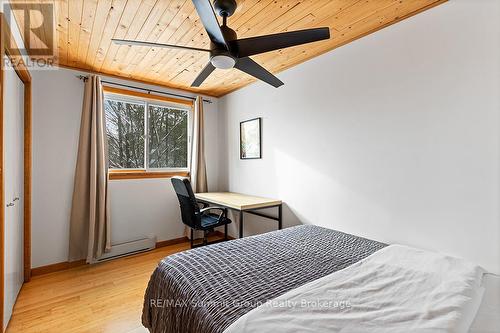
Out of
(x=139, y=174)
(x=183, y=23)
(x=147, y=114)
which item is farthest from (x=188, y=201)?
(x=183, y=23)

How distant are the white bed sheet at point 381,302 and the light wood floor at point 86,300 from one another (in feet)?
4.55

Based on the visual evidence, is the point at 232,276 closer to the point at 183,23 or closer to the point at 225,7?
the point at 225,7

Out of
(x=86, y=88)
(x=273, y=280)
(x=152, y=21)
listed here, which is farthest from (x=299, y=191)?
(x=86, y=88)

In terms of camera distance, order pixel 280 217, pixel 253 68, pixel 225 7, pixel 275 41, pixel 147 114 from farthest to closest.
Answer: pixel 147 114 < pixel 280 217 < pixel 253 68 < pixel 225 7 < pixel 275 41

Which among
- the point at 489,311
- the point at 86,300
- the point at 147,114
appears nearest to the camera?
the point at 489,311

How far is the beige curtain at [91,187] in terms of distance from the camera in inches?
109

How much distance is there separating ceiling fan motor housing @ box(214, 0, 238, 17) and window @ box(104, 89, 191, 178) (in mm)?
2110

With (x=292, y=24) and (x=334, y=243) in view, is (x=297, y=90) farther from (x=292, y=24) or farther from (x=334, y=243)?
(x=334, y=243)

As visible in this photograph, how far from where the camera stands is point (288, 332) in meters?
0.84

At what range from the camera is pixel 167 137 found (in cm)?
361

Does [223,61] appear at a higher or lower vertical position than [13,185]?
higher

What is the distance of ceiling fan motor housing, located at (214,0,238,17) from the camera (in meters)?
1.55

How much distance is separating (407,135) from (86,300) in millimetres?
3040

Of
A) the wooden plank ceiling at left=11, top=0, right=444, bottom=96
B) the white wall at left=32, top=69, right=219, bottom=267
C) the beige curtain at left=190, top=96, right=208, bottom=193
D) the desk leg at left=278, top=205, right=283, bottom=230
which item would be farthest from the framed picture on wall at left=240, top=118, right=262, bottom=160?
the white wall at left=32, top=69, right=219, bottom=267
